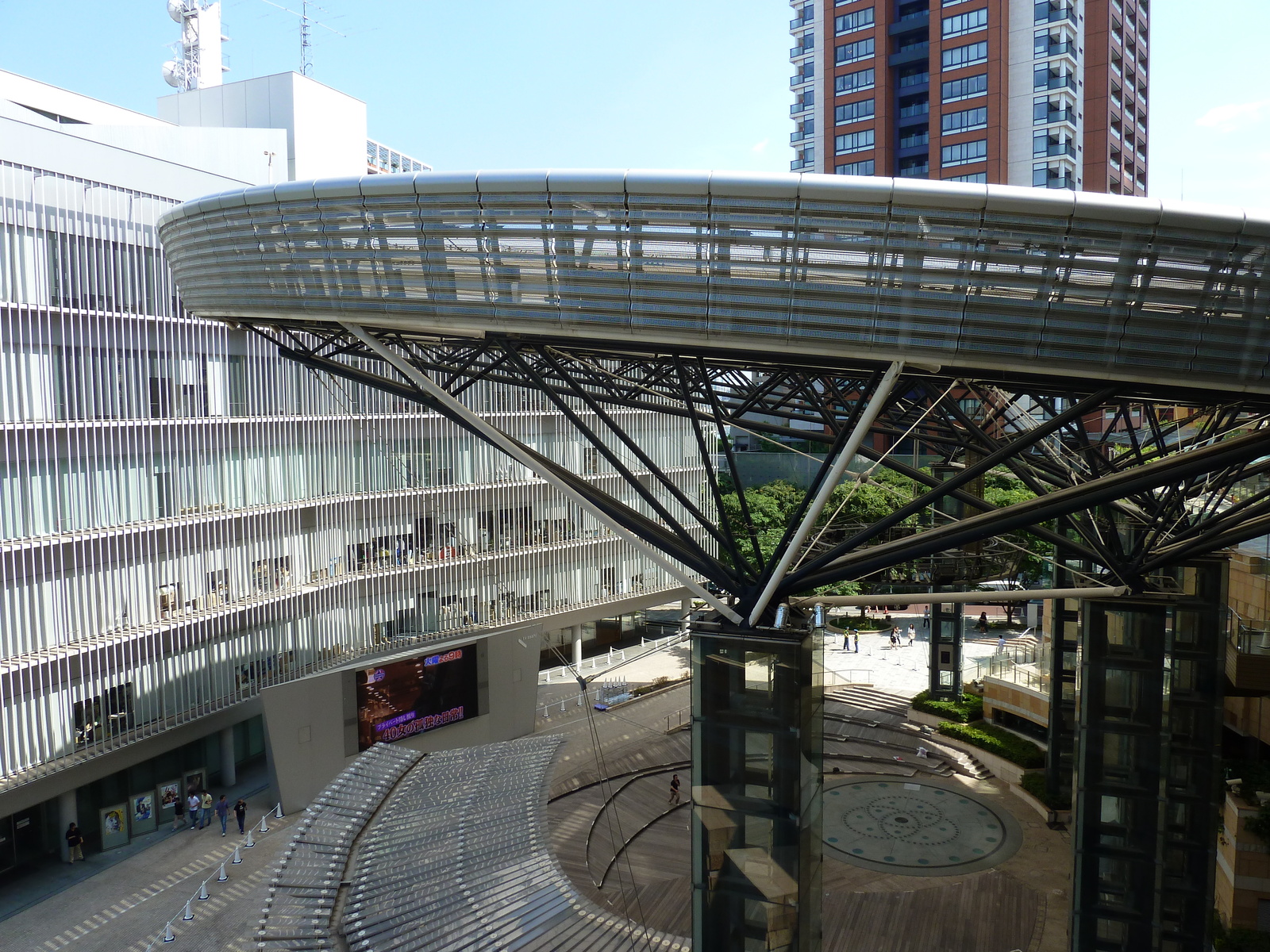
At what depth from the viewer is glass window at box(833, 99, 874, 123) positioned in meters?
75.6

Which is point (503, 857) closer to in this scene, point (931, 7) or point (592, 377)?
point (592, 377)

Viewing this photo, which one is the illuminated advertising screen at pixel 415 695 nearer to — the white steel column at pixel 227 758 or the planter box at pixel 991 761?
the white steel column at pixel 227 758

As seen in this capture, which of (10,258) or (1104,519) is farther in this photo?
(10,258)

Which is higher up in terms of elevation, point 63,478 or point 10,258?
point 10,258

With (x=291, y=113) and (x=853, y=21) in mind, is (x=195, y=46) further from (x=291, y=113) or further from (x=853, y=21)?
(x=853, y=21)

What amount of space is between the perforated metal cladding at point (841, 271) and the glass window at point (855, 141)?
70827 millimetres

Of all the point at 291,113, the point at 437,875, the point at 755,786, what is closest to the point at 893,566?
the point at 755,786

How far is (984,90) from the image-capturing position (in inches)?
2731

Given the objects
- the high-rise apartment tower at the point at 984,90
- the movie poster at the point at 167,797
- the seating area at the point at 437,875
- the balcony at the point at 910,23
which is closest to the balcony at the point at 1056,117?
the high-rise apartment tower at the point at 984,90

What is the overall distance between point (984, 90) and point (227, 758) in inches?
2638

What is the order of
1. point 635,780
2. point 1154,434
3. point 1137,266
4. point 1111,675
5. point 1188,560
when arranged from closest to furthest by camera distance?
point 1137,266 → point 1111,675 → point 1154,434 → point 1188,560 → point 635,780

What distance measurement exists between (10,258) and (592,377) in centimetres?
Answer: 1721

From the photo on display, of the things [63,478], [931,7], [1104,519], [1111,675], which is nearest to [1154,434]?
[1104,519]

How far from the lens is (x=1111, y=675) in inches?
683
